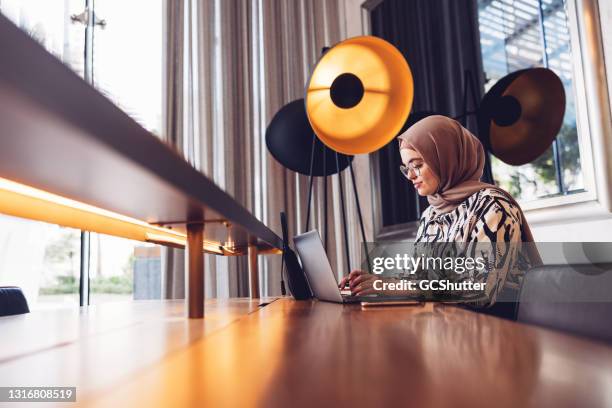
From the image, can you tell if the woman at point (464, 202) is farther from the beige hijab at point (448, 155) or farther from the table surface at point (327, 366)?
the table surface at point (327, 366)

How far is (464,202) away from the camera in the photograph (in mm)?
1614

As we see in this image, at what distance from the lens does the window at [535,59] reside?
1755 mm

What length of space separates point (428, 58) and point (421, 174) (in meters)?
1.12

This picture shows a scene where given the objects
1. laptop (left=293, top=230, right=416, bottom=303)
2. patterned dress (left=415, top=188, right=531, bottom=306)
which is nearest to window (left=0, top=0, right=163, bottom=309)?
laptop (left=293, top=230, right=416, bottom=303)

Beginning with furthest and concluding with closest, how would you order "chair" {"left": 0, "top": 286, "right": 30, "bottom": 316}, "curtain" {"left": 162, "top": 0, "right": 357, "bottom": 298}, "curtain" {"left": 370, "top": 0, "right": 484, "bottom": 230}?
1. "curtain" {"left": 162, "top": 0, "right": 357, "bottom": 298}
2. "curtain" {"left": 370, "top": 0, "right": 484, "bottom": 230}
3. "chair" {"left": 0, "top": 286, "right": 30, "bottom": 316}

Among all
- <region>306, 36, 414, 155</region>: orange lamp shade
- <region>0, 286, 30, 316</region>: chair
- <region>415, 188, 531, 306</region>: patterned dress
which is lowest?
<region>0, 286, 30, 316</region>: chair

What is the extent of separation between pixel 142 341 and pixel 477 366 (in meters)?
0.37

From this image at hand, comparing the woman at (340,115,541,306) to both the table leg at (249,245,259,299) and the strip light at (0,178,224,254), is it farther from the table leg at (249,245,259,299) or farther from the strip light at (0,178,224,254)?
the strip light at (0,178,224,254)

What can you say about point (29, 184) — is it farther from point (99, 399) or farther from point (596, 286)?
point (596, 286)

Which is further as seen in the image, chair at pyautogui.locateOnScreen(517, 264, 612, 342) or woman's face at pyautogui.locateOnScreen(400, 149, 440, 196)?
woman's face at pyautogui.locateOnScreen(400, 149, 440, 196)

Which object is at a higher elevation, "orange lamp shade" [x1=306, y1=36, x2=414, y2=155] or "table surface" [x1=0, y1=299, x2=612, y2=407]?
"orange lamp shade" [x1=306, y1=36, x2=414, y2=155]

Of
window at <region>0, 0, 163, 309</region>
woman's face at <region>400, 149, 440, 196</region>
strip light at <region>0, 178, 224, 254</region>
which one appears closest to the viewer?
strip light at <region>0, 178, 224, 254</region>

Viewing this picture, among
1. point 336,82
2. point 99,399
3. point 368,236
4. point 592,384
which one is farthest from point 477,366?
point 368,236

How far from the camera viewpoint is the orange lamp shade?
5.70ft
